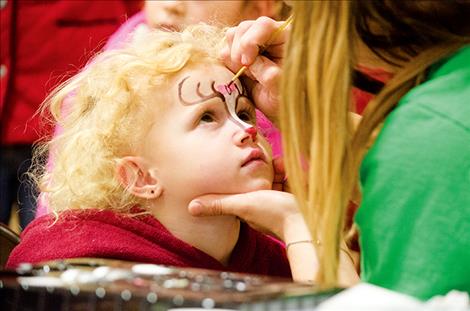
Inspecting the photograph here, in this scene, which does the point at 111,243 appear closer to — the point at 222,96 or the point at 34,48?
the point at 222,96

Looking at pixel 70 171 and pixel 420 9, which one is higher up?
pixel 420 9

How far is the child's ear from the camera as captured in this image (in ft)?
4.83

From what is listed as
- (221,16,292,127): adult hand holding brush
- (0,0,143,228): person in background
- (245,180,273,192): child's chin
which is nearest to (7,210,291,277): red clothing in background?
(245,180,273,192): child's chin

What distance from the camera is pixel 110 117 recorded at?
1.48m

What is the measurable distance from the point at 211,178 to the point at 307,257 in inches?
7.5

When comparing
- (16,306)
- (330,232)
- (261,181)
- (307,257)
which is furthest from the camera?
(261,181)

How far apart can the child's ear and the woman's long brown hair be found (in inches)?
15.7

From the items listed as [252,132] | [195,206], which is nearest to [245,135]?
[252,132]

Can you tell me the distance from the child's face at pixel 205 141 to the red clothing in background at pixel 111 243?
75 millimetres

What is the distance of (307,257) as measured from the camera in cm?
133

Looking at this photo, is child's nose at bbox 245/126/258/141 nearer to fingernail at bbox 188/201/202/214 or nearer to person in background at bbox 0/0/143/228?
fingernail at bbox 188/201/202/214

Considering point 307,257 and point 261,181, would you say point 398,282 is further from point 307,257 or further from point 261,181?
point 261,181

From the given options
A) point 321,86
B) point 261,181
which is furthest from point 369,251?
point 261,181

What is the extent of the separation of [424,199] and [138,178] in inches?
22.5
